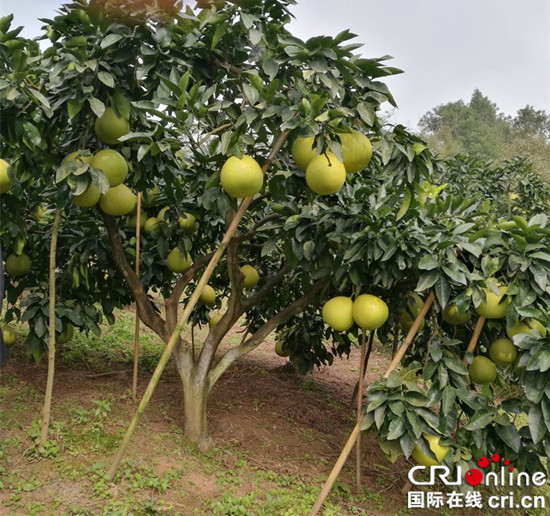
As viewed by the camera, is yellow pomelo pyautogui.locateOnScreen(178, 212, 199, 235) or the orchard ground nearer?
the orchard ground

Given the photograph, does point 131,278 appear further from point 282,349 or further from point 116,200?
point 282,349

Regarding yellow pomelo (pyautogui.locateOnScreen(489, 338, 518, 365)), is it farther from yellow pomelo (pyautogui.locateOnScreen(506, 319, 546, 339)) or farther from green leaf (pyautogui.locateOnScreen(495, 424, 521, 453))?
green leaf (pyautogui.locateOnScreen(495, 424, 521, 453))

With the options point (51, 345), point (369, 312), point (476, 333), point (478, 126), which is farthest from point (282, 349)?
point (478, 126)

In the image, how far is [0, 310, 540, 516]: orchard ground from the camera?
7.81 ft

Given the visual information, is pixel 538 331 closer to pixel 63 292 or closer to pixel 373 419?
pixel 373 419

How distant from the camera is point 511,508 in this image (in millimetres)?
3098

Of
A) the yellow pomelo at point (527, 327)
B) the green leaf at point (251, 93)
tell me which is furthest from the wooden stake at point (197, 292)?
the yellow pomelo at point (527, 327)

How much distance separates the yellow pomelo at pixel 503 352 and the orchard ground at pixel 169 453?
Answer: 0.99m

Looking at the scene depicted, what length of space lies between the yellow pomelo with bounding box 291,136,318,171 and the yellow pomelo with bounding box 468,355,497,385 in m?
1.38

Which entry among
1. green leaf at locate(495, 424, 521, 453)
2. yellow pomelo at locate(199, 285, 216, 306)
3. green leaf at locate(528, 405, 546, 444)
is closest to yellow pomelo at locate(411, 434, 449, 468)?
green leaf at locate(495, 424, 521, 453)

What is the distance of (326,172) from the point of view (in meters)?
1.95

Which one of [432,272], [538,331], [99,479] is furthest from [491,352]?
[99,479]

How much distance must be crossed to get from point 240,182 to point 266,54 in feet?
2.31

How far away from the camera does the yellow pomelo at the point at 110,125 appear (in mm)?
2297
